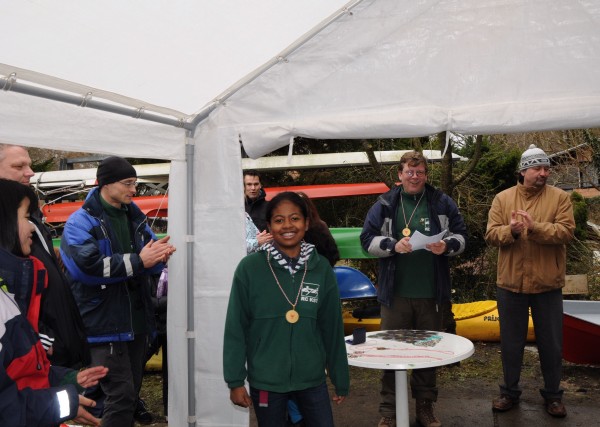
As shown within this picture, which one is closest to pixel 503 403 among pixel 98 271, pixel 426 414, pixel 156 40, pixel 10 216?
pixel 426 414

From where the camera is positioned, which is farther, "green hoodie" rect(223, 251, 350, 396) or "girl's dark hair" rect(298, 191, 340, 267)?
"girl's dark hair" rect(298, 191, 340, 267)

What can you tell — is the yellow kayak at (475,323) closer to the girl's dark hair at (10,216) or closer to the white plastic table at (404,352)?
the white plastic table at (404,352)

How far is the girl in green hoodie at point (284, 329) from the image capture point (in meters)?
3.04

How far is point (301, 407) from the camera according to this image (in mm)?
3131

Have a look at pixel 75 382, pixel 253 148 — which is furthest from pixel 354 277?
pixel 75 382

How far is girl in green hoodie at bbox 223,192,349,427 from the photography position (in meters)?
3.04

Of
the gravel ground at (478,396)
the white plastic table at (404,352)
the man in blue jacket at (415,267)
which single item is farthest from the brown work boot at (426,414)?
the white plastic table at (404,352)

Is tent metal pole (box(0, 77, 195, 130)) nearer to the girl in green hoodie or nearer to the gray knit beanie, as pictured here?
the girl in green hoodie

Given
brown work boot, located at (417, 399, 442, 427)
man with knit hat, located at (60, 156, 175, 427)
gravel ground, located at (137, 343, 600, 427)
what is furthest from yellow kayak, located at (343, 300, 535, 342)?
man with knit hat, located at (60, 156, 175, 427)

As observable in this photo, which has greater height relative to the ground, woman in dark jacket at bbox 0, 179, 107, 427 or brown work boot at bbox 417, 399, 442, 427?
Answer: woman in dark jacket at bbox 0, 179, 107, 427

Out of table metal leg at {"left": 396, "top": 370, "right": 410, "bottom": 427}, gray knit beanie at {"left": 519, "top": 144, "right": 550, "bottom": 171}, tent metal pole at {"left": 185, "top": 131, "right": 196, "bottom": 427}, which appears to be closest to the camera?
table metal leg at {"left": 396, "top": 370, "right": 410, "bottom": 427}

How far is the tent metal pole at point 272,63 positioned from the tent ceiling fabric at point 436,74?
4 cm

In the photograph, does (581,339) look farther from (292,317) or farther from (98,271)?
(98,271)

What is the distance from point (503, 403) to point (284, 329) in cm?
290
